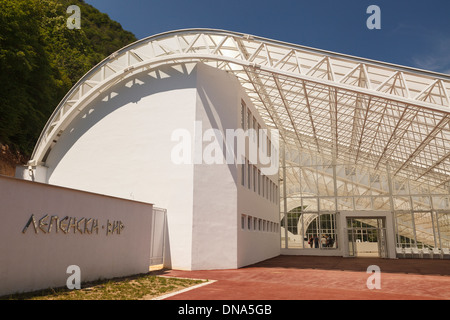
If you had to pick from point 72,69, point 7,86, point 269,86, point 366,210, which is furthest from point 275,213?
point 72,69

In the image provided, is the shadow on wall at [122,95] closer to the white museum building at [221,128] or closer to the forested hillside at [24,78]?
the white museum building at [221,128]

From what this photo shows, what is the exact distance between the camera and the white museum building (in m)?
14.6

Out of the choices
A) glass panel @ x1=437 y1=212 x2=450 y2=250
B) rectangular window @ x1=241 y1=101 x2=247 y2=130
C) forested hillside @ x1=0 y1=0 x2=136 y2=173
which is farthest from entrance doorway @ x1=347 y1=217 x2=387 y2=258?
forested hillside @ x1=0 y1=0 x2=136 y2=173

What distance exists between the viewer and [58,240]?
29.6ft

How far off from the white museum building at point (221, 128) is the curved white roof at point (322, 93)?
0.08 metres

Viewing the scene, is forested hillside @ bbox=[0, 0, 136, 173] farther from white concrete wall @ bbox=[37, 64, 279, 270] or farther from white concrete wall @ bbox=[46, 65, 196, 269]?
white concrete wall @ bbox=[46, 65, 196, 269]

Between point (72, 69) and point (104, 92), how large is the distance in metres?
20.8

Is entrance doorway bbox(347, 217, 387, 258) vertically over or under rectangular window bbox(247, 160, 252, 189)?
under

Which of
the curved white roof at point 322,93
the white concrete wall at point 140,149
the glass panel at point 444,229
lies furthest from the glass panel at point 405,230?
the white concrete wall at point 140,149

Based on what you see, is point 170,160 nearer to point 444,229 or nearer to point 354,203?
point 354,203

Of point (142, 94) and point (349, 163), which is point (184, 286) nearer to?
point (142, 94)

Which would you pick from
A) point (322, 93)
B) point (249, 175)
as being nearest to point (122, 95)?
point (249, 175)

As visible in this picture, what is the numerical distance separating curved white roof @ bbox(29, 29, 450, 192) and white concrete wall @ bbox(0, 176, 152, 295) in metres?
8.00

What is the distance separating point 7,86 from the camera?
2275 centimetres
